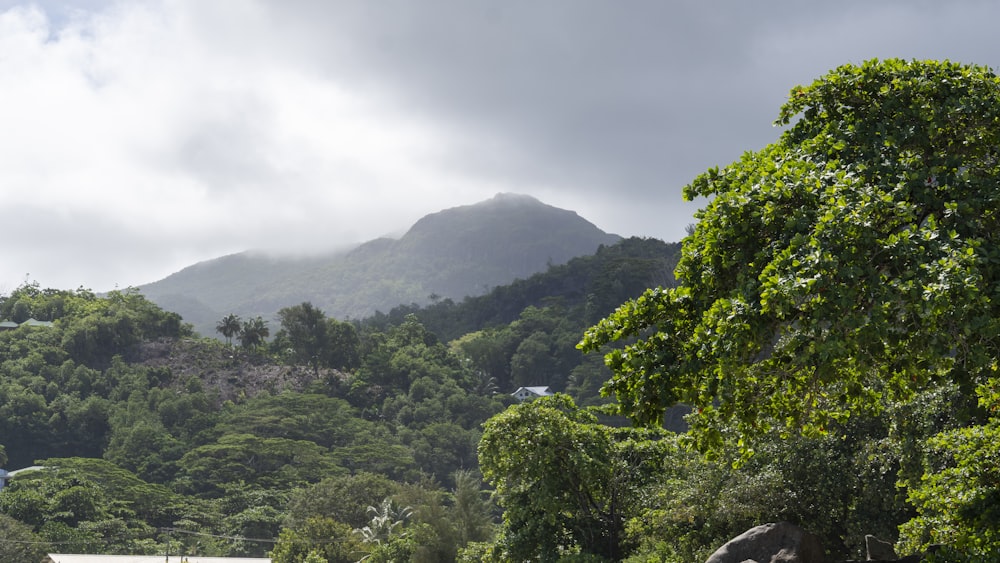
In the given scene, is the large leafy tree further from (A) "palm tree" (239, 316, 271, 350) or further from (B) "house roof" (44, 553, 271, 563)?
(A) "palm tree" (239, 316, 271, 350)

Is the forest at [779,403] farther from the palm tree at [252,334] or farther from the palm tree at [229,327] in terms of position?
the palm tree at [252,334]

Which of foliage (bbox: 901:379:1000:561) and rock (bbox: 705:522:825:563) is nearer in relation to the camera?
foliage (bbox: 901:379:1000:561)

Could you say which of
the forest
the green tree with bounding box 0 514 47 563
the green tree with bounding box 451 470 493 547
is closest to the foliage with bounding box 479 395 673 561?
the forest

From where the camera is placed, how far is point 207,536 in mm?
56125

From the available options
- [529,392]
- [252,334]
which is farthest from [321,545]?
[252,334]

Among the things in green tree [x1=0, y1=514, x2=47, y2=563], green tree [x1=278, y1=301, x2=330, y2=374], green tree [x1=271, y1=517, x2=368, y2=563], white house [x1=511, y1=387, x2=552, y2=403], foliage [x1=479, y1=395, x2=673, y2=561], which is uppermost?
green tree [x1=278, y1=301, x2=330, y2=374]

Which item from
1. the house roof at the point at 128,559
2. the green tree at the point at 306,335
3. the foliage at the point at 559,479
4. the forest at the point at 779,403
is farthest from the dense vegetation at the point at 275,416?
the foliage at the point at 559,479

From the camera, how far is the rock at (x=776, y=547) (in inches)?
396

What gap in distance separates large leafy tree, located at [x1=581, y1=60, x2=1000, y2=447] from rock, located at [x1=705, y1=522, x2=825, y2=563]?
1.77m

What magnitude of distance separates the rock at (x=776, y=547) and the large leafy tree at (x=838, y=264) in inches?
69.6

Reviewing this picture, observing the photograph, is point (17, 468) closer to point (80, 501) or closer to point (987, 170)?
point (80, 501)

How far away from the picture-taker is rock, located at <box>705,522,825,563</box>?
10.1 meters

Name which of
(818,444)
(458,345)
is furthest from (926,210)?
(458,345)

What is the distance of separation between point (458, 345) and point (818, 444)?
94.2 m
